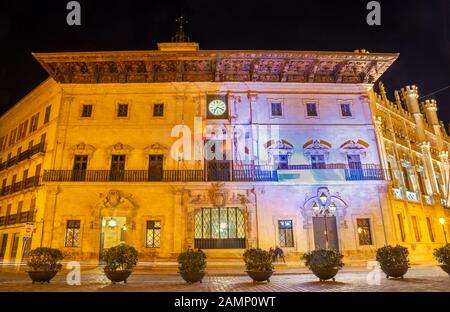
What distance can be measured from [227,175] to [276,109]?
619 centimetres

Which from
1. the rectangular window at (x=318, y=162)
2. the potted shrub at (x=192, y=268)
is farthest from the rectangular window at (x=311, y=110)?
the potted shrub at (x=192, y=268)

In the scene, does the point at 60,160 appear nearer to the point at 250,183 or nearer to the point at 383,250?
the point at 250,183

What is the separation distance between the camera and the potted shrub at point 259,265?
39.9ft

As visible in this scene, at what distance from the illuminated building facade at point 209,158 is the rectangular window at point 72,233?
74 millimetres

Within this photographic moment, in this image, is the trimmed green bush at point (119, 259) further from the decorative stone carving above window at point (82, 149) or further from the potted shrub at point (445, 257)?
the potted shrub at point (445, 257)

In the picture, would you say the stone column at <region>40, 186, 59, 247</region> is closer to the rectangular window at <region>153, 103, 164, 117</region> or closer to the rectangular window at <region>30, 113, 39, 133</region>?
the rectangular window at <region>30, 113, 39, 133</region>

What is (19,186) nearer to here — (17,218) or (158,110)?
(17,218)

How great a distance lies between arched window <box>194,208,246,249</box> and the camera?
20000mm

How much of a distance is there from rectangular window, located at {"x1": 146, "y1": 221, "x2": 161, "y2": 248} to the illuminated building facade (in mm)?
65

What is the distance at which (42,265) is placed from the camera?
40.1ft

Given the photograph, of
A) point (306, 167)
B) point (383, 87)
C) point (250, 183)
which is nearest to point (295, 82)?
point (306, 167)

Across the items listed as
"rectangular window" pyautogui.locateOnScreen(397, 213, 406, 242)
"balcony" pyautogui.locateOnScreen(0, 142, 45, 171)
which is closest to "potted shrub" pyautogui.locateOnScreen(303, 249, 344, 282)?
"rectangular window" pyautogui.locateOnScreen(397, 213, 406, 242)

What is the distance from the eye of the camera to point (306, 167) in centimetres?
2152

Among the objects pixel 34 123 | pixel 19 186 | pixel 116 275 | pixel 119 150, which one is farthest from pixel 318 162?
pixel 34 123
